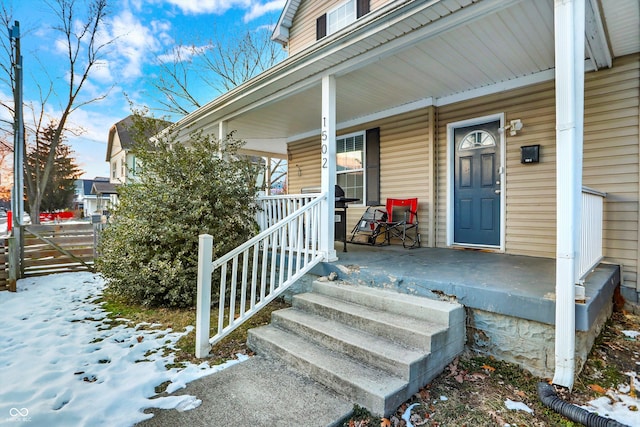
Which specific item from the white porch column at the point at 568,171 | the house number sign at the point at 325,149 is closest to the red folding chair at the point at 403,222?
the house number sign at the point at 325,149

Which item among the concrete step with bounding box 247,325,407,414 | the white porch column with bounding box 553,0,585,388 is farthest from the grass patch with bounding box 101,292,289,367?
the white porch column with bounding box 553,0,585,388

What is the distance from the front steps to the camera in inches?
77.4

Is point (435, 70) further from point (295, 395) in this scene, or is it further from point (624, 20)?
point (295, 395)

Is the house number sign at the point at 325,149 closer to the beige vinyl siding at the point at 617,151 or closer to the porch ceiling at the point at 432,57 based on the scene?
the porch ceiling at the point at 432,57

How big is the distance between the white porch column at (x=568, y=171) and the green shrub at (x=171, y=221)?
3.29 metres

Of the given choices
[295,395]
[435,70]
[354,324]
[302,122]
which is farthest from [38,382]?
[302,122]

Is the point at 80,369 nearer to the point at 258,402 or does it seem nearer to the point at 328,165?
the point at 258,402

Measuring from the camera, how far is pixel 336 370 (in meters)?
2.10

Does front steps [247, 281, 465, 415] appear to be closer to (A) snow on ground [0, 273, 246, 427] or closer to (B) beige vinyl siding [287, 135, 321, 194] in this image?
(A) snow on ground [0, 273, 246, 427]

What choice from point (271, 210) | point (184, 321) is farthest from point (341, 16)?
point (184, 321)

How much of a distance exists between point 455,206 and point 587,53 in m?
2.23

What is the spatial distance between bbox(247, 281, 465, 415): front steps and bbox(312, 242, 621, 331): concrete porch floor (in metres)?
0.14

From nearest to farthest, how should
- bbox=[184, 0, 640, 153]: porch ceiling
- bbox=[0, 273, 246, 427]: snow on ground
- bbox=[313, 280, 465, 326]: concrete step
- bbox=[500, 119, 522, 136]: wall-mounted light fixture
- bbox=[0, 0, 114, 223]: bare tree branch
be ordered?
1. bbox=[0, 273, 246, 427]: snow on ground
2. bbox=[313, 280, 465, 326]: concrete step
3. bbox=[184, 0, 640, 153]: porch ceiling
4. bbox=[500, 119, 522, 136]: wall-mounted light fixture
5. bbox=[0, 0, 114, 223]: bare tree branch

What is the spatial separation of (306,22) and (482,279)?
7.06 meters
